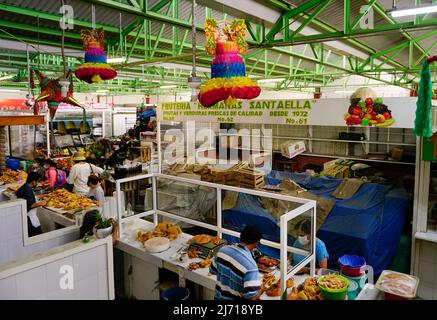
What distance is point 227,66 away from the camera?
3449 mm

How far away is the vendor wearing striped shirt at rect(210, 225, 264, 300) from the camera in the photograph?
2766 mm

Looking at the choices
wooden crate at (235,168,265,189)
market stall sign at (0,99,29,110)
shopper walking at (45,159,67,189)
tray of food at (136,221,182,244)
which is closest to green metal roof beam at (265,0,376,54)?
wooden crate at (235,168,265,189)

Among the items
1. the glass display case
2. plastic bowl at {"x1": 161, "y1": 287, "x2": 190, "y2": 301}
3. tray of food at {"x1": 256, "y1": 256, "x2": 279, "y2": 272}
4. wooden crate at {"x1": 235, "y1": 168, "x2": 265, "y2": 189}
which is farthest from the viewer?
the glass display case

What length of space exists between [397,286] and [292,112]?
2.96m

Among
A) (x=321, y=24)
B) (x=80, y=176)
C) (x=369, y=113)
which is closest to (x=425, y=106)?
(x=369, y=113)

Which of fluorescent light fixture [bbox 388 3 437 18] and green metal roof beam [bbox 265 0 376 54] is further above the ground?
green metal roof beam [bbox 265 0 376 54]

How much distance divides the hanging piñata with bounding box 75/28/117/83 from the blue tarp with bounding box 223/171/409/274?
10.7ft

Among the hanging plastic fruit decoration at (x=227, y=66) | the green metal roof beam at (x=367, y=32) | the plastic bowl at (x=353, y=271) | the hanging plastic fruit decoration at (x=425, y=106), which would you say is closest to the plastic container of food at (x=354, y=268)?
the plastic bowl at (x=353, y=271)

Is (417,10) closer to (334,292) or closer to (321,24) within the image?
(334,292)

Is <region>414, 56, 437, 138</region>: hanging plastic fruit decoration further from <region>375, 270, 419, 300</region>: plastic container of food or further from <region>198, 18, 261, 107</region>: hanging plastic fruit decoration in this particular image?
<region>198, 18, 261, 107</region>: hanging plastic fruit decoration

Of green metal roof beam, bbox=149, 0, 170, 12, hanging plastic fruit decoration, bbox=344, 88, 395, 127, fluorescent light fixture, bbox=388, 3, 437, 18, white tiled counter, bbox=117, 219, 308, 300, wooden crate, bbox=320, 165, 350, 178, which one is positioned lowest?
white tiled counter, bbox=117, 219, 308, 300

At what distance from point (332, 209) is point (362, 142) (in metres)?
5.61

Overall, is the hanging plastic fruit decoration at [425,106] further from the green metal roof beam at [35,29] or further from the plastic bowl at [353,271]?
the green metal roof beam at [35,29]
